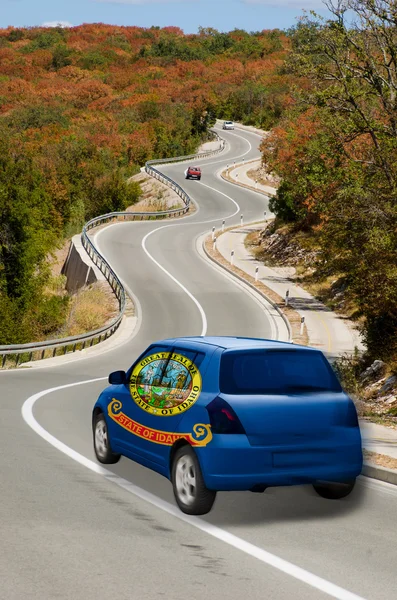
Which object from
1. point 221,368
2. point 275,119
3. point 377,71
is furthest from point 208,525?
point 275,119

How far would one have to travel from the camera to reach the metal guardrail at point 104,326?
26.8 metres

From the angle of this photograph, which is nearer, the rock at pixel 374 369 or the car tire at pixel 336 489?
the car tire at pixel 336 489

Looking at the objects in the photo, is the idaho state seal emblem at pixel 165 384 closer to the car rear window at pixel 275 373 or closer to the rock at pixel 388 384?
the car rear window at pixel 275 373

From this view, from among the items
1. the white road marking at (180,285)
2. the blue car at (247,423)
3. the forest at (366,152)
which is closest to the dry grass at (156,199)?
the white road marking at (180,285)

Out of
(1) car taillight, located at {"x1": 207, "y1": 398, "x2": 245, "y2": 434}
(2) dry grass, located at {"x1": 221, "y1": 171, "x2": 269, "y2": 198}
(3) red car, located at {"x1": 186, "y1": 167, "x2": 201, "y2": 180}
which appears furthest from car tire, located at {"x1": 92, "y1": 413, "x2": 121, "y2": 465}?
(3) red car, located at {"x1": 186, "y1": 167, "x2": 201, "y2": 180}

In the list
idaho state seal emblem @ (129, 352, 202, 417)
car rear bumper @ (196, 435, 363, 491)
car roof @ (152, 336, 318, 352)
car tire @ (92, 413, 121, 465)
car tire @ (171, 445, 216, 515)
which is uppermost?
car roof @ (152, 336, 318, 352)

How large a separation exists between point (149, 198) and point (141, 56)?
118991mm

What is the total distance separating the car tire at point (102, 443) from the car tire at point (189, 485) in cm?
197

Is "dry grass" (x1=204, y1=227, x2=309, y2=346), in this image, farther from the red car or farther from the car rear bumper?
the red car

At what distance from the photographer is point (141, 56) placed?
628 ft

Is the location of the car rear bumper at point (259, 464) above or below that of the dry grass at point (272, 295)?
above

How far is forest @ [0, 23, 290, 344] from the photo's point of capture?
5259 cm

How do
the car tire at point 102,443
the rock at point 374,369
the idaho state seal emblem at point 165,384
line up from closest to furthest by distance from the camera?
the idaho state seal emblem at point 165,384 → the car tire at point 102,443 → the rock at point 374,369

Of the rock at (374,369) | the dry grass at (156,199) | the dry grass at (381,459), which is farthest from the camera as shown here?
the dry grass at (156,199)
